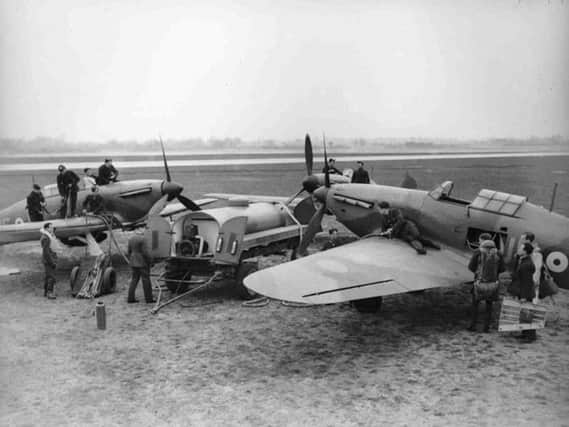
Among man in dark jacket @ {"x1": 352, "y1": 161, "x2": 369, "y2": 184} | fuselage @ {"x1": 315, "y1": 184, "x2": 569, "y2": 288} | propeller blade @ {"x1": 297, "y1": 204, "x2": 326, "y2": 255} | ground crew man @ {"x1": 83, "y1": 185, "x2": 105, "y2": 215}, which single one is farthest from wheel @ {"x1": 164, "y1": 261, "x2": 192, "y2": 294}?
man in dark jacket @ {"x1": 352, "y1": 161, "x2": 369, "y2": 184}

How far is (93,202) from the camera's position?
42.9ft

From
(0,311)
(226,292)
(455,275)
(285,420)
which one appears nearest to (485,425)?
(285,420)

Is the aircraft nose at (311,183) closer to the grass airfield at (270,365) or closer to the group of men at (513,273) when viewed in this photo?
the grass airfield at (270,365)

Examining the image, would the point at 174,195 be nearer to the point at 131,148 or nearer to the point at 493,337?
the point at 493,337

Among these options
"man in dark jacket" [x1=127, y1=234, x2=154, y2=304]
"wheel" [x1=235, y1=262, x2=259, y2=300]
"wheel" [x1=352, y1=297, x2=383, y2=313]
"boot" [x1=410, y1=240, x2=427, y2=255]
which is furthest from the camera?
"wheel" [x1=235, y1=262, x2=259, y2=300]

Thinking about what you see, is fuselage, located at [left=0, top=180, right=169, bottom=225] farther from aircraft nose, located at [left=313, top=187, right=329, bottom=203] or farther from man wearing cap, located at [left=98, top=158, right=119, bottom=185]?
aircraft nose, located at [left=313, top=187, right=329, bottom=203]

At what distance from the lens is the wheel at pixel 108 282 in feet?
36.1

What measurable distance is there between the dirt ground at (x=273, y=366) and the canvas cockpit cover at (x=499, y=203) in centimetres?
198

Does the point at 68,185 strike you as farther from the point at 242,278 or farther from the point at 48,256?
the point at 242,278

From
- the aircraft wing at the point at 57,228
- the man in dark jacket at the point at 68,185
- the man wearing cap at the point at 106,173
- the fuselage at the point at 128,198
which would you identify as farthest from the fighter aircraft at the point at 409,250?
the man in dark jacket at the point at 68,185

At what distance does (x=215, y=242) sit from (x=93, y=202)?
152 inches

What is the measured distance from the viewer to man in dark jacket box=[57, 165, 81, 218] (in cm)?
1312

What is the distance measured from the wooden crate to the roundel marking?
1361 mm

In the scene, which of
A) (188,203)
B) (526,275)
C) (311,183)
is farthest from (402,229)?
(188,203)
